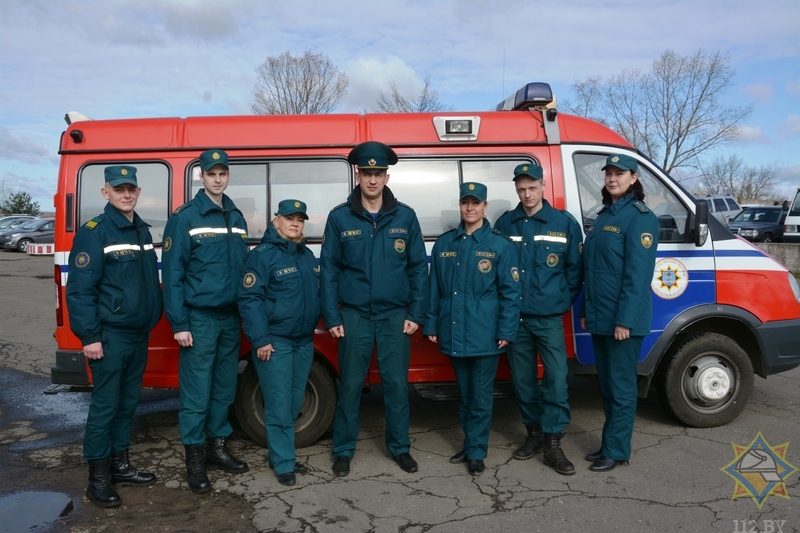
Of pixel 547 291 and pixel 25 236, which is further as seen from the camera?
pixel 25 236

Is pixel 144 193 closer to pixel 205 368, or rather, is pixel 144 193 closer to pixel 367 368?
pixel 205 368

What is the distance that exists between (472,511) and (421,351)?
4.68ft

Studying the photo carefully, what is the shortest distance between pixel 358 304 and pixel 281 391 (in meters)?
0.78

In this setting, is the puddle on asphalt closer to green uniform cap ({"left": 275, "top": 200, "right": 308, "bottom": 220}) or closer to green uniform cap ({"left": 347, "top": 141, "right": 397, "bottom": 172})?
green uniform cap ({"left": 275, "top": 200, "right": 308, "bottom": 220})

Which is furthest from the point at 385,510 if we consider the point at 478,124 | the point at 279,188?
the point at 478,124

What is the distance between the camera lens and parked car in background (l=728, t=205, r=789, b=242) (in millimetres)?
23469

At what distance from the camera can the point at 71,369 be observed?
15.6 feet

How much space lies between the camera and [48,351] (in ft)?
28.4

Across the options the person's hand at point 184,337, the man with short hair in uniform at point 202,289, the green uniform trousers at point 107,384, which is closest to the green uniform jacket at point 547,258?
the man with short hair in uniform at point 202,289

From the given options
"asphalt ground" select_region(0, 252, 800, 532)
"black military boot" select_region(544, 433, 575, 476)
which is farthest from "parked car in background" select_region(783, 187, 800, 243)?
"black military boot" select_region(544, 433, 575, 476)

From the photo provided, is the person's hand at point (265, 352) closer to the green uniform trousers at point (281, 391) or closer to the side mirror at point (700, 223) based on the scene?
the green uniform trousers at point (281, 391)

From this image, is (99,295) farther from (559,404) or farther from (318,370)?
(559,404)

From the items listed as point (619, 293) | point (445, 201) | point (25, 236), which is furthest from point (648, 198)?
point (25, 236)

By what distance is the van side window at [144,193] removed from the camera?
4.85 metres
